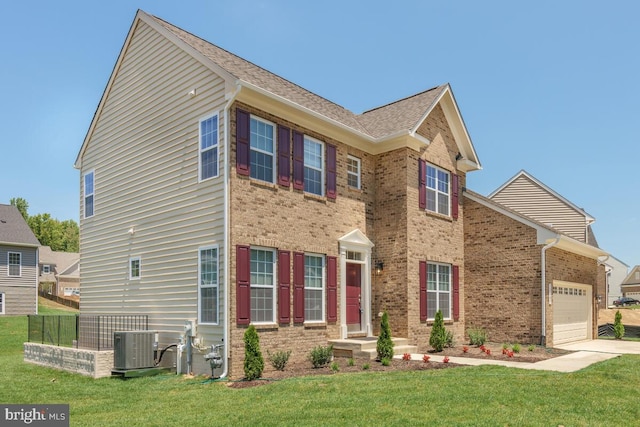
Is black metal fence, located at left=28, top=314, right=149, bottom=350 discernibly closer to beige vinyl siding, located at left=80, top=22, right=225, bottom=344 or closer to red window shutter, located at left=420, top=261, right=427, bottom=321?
beige vinyl siding, located at left=80, top=22, right=225, bottom=344

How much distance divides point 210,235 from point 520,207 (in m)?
19.1

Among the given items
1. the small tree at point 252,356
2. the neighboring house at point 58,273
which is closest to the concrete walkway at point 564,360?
the small tree at point 252,356

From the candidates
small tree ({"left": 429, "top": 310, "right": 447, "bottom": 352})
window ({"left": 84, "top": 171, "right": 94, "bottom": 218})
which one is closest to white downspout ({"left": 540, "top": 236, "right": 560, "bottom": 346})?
small tree ({"left": 429, "top": 310, "right": 447, "bottom": 352})

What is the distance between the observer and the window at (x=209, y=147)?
12.6m

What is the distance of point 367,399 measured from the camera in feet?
28.3

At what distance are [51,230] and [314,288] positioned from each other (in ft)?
217

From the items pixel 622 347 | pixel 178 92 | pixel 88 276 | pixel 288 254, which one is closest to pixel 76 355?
pixel 88 276

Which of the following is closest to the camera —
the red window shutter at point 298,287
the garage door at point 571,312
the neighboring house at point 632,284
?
the red window shutter at point 298,287

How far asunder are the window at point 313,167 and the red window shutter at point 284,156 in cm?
78

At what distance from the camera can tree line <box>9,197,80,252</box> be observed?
6856 cm

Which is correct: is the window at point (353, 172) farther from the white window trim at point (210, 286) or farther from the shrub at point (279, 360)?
the shrub at point (279, 360)

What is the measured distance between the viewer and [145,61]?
50.3 ft

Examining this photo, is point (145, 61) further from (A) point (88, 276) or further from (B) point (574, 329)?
(B) point (574, 329)

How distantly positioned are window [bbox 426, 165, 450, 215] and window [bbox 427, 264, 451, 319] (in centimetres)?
195
